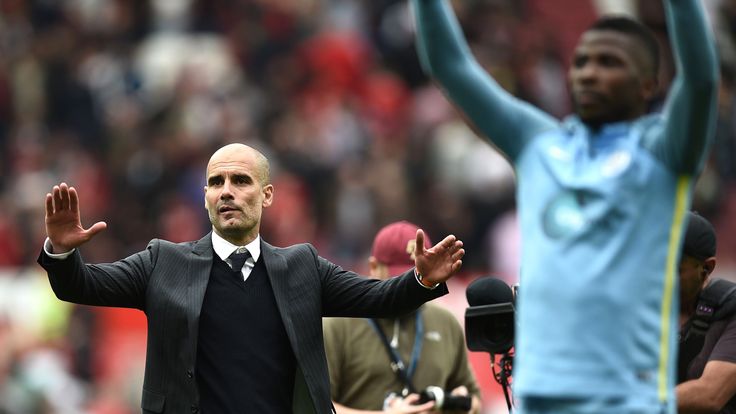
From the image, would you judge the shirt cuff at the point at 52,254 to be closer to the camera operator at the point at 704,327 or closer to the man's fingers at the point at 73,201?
the man's fingers at the point at 73,201

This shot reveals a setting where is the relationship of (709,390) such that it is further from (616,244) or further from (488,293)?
(616,244)

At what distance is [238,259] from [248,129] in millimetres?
10524

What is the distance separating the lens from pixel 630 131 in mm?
4297

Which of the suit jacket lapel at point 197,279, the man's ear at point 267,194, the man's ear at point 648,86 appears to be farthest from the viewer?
the man's ear at point 267,194

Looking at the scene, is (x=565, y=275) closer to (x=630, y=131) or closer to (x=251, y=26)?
Answer: (x=630, y=131)

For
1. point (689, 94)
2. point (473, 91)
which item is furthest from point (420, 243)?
point (689, 94)

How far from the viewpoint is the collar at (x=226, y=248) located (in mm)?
6496

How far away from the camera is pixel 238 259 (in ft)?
21.2

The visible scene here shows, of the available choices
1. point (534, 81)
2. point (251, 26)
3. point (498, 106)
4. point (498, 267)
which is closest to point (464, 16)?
point (534, 81)

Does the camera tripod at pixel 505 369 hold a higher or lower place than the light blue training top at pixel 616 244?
lower

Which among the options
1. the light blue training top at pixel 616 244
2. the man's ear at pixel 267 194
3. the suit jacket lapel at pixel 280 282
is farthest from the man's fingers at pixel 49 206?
the light blue training top at pixel 616 244

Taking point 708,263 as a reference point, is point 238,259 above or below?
above

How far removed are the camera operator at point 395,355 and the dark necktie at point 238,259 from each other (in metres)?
1.55

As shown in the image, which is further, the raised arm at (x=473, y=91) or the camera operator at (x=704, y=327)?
the camera operator at (x=704, y=327)
